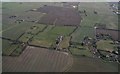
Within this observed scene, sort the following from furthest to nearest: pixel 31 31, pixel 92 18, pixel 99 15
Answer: pixel 99 15, pixel 92 18, pixel 31 31

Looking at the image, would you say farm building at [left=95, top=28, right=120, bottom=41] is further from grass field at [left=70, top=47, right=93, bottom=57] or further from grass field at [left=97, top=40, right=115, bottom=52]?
grass field at [left=70, top=47, right=93, bottom=57]

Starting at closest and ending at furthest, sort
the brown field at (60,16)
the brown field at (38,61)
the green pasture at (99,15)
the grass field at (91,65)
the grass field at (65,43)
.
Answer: the brown field at (38,61) → the grass field at (91,65) → the grass field at (65,43) → the green pasture at (99,15) → the brown field at (60,16)

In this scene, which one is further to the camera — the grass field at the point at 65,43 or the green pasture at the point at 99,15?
the green pasture at the point at 99,15

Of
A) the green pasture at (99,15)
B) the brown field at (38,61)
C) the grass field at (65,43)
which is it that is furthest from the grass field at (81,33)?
the brown field at (38,61)

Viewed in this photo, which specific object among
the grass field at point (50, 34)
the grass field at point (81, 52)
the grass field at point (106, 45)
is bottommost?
the grass field at point (81, 52)

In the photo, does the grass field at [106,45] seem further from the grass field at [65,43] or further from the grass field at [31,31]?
the grass field at [31,31]

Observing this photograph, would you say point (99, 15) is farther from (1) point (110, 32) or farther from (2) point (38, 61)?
(2) point (38, 61)

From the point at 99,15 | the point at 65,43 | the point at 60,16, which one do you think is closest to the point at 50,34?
the point at 65,43
